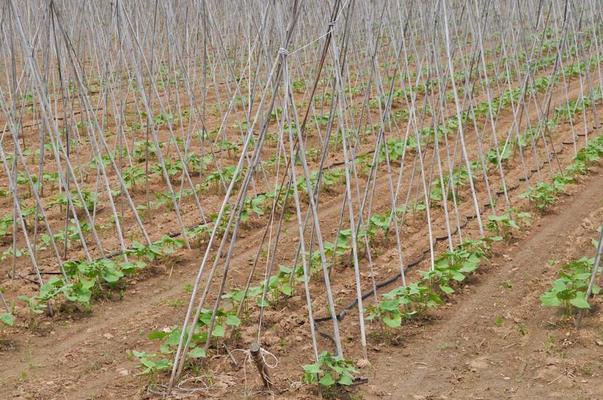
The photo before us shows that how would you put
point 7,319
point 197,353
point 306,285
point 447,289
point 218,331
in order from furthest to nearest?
point 447,289 < point 7,319 < point 218,331 < point 197,353 < point 306,285

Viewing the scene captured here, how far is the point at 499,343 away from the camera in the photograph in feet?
11.3

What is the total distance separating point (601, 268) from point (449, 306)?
80cm

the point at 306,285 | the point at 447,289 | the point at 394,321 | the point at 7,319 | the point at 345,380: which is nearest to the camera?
the point at 345,380

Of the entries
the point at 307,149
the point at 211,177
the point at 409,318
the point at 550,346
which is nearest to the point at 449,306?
the point at 409,318

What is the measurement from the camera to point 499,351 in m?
3.38

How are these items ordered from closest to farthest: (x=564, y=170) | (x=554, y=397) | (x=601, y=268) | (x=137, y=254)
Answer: (x=554, y=397) < (x=601, y=268) < (x=137, y=254) < (x=564, y=170)

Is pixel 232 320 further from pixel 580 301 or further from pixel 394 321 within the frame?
pixel 580 301

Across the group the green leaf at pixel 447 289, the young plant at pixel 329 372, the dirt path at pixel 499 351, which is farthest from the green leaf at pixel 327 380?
the green leaf at pixel 447 289

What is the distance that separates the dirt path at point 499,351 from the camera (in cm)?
305

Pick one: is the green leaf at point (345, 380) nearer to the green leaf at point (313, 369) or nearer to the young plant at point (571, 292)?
the green leaf at point (313, 369)

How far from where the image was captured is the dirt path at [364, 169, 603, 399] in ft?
10.0

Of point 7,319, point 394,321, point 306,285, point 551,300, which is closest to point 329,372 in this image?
point 306,285

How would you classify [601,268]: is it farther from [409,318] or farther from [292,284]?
[292,284]

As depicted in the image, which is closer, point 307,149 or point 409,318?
point 409,318
